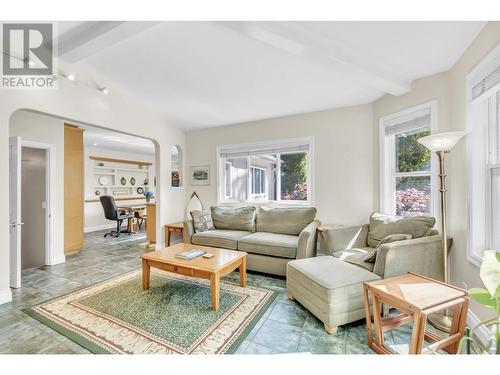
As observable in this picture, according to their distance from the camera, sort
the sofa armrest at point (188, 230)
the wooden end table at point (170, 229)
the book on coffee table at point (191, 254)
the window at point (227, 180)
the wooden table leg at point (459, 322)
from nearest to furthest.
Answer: the wooden table leg at point (459, 322), the book on coffee table at point (191, 254), the sofa armrest at point (188, 230), the wooden end table at point (170, 229), the window at point (227, 180)

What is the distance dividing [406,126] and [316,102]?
125cm

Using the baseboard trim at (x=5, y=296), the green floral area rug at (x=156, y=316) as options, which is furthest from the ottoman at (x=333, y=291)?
the baseboard trim at (x=5, y=296)

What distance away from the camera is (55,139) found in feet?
12.4

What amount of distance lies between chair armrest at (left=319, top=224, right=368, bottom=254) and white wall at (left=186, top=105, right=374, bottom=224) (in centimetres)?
65

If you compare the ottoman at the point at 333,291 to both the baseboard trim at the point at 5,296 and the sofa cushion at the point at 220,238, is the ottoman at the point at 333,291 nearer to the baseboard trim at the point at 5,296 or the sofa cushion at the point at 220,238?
the sofa cushion at the point at 220,238

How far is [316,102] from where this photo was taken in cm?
360

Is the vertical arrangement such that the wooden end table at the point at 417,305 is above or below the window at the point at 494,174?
below

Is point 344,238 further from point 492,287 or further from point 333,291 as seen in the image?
point 492,287

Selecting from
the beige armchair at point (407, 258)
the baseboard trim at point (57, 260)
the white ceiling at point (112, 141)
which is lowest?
the baseboard trim at point (57, 260)

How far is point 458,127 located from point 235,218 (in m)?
3.04

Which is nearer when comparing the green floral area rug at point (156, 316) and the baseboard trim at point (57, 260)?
the green floral area rug at point (156, 316)

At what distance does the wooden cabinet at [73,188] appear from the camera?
4145 mm

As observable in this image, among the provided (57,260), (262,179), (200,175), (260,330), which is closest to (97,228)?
(57,260)

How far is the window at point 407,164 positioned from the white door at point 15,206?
4607 mm
